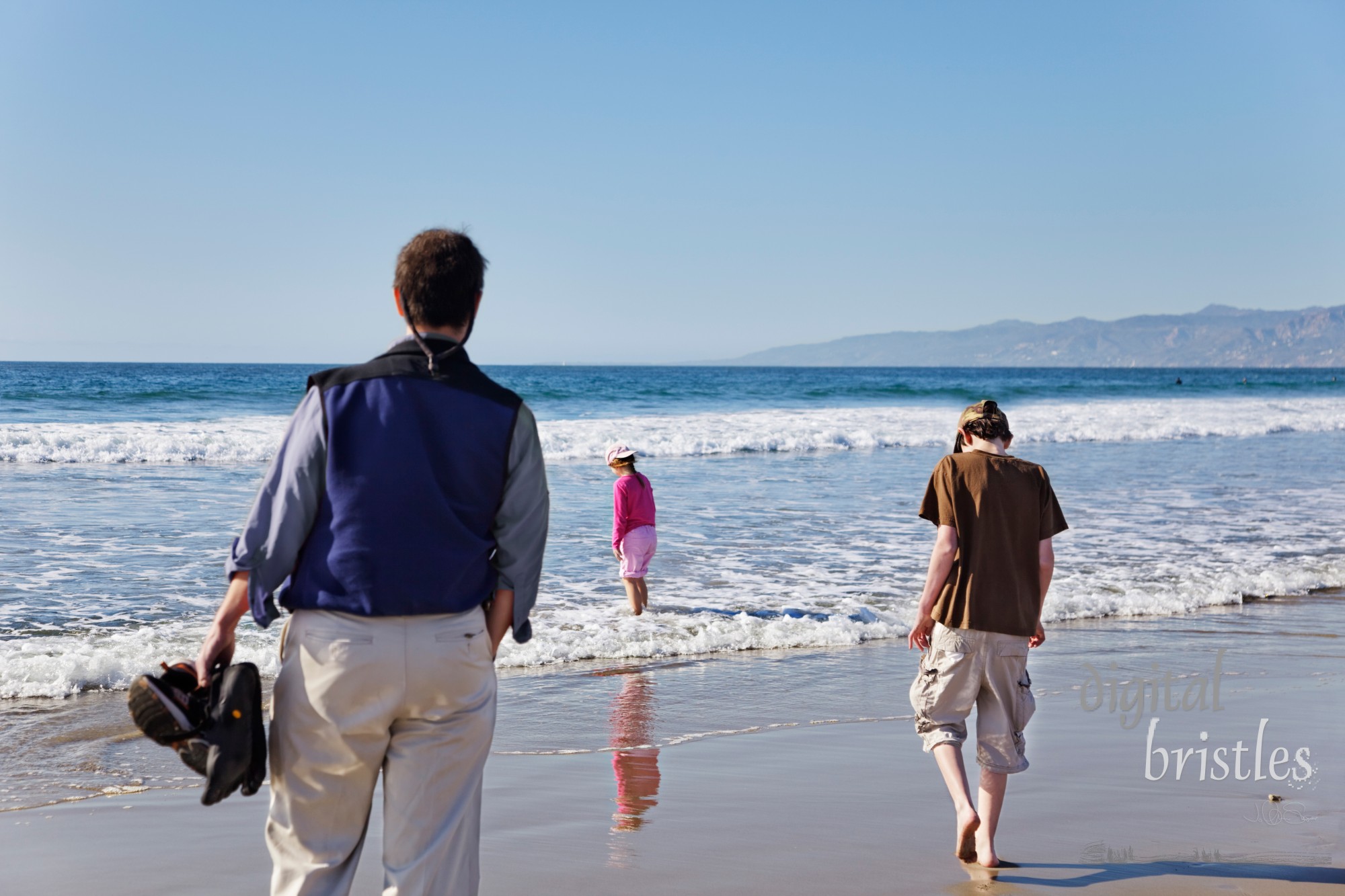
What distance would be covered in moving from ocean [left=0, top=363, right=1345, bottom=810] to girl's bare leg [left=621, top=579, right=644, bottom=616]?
0.38 ft

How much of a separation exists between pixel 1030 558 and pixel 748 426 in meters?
27.8

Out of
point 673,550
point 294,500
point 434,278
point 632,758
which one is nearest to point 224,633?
point 294,500

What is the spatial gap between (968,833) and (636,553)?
488cm

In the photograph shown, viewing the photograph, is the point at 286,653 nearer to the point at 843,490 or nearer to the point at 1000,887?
the point at 1000,887

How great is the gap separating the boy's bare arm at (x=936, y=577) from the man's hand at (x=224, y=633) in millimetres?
2452

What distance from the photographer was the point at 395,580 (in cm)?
231

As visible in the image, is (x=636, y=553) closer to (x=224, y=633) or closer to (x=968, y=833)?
(x=968, y=833)

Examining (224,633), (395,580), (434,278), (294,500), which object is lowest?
(224,633)

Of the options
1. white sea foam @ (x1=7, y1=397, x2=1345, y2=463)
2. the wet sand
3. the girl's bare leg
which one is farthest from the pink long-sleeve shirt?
white sea foam @ (x1=7, y1=397, x2=1345, y2=463)

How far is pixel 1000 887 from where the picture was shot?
371 cm

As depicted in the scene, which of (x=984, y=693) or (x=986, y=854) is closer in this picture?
(x=986, y=854)

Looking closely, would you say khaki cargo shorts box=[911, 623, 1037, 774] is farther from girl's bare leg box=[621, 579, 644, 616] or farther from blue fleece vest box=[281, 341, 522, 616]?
girl's bare leg box=[621, 579, 644, 616]

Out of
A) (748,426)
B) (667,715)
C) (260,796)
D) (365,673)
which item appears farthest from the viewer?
(748,426)

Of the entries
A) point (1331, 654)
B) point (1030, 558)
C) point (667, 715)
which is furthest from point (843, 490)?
point (1030, 558)
